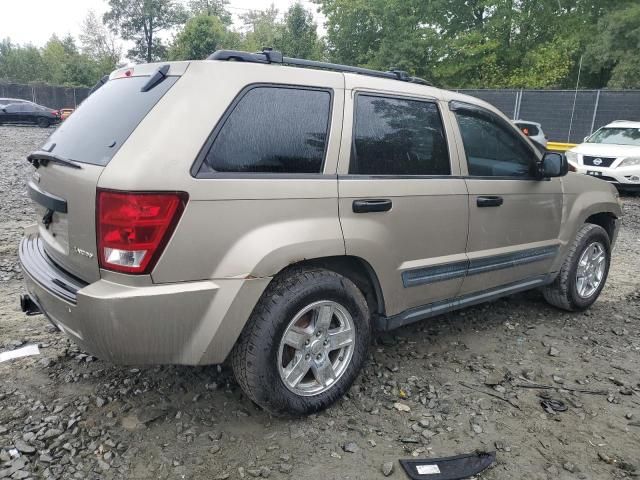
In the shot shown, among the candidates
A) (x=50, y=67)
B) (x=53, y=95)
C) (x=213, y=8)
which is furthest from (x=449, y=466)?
(x=213, y=8)

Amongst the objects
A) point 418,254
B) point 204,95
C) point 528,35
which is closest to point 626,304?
point 418,254

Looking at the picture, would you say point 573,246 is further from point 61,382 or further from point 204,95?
point 61,382

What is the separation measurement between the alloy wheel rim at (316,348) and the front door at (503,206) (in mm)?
1069

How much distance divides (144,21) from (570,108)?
157 feet

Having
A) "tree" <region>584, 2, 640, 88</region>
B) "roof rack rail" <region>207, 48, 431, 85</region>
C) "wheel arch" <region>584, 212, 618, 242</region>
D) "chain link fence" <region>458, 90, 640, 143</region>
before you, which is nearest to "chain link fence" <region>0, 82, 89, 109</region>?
"chain link fence" <region>458, 90, 640, 143</region>

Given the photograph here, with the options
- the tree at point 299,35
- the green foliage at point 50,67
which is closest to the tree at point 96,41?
the green foliage at point 50,67

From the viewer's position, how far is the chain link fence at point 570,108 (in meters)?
17.1

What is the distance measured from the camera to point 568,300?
4.40 m

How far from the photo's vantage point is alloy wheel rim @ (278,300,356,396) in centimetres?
270

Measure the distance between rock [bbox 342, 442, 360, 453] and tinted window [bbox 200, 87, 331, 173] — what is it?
4.58 feet

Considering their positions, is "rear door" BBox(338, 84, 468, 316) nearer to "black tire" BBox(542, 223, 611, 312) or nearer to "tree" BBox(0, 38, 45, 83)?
"black tire" BBox(542, 223, 611, 312)

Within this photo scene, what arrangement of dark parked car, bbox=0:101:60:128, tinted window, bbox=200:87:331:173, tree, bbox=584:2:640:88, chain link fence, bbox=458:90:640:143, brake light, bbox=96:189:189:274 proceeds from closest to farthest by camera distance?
1. brake light, bbox=96:189:189:274
2. tinted window, bbox=200:87:331:173
3. chain link fence, bbox=458:90:640:143
4. tree, bbox=584:2:640:88
5. dark parked car, bbox=0:101:60:128

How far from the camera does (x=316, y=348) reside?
9.17 feet

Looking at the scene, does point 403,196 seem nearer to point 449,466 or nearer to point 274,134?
point 274,134
